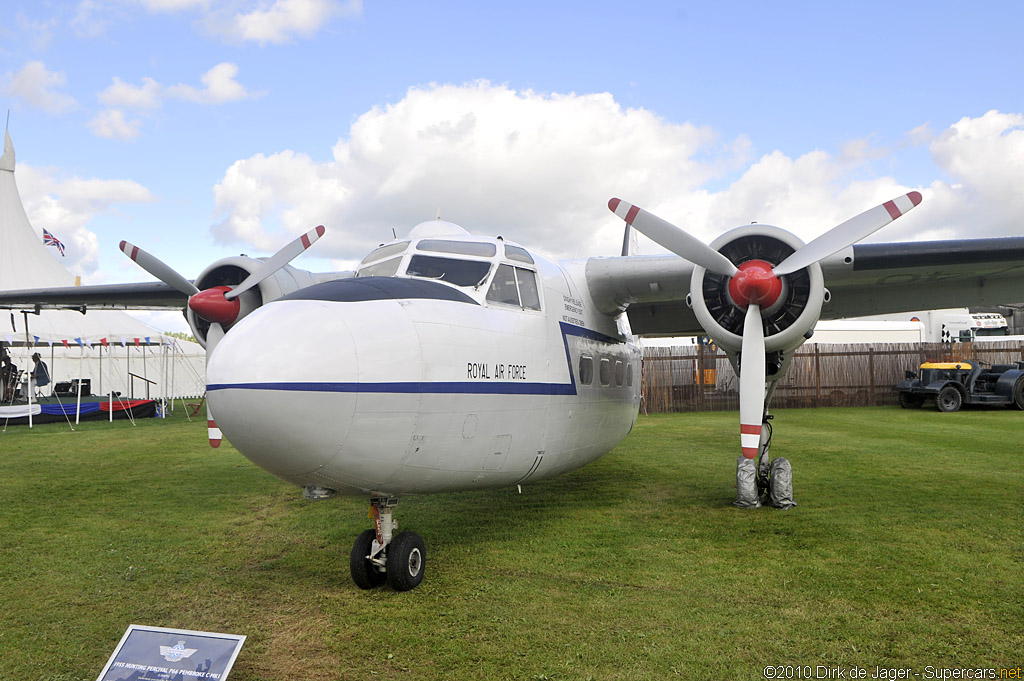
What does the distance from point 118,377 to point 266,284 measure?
26400mm

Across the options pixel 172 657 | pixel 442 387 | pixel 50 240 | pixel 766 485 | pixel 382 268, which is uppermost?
pixel 50 240

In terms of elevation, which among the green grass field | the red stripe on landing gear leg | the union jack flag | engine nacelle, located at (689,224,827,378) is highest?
the union jack flag

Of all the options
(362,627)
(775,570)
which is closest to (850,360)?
(775,570)

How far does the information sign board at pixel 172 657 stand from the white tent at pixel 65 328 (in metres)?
24.4

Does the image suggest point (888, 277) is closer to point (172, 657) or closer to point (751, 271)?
point (751, 271)

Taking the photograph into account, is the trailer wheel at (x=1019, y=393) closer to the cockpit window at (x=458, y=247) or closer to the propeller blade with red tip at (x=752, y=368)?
the propeller blade with red tip at (x=752, y=368)

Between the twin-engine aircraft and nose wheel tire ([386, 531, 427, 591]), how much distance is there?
0.05 ft

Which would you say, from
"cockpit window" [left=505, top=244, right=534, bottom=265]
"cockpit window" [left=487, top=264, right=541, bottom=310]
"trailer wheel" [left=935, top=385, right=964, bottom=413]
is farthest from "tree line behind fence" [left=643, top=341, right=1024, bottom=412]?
"cockpit window" [left=487, top=264, right=541, bottom=310]

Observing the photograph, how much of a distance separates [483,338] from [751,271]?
343 centimetres

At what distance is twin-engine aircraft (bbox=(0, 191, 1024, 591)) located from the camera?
14.1 ft

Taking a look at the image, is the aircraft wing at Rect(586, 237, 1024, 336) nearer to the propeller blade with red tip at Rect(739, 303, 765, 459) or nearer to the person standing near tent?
the propeller blade with red tip at Rect(739, 303, 765, 459)

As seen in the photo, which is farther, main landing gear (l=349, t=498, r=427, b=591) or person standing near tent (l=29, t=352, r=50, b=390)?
person standing near tent (l=29, t=352, r=50, b=390)

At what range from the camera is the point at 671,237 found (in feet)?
24.2

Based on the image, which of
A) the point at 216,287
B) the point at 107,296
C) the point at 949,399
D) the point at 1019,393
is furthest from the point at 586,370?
the point at 1019,393
